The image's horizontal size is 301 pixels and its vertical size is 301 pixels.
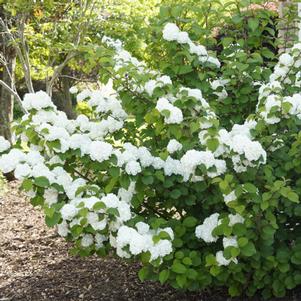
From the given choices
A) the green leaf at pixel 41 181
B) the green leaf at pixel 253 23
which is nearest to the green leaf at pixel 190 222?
the green leaf at pixel 41 181

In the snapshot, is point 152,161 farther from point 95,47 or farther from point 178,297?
point 178,297

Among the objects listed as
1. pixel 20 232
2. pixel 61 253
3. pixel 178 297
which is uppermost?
pixel 178 297

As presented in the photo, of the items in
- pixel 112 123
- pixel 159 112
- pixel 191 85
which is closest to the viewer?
pixel 159 112

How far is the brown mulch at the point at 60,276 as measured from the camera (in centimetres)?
371

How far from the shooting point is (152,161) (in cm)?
285

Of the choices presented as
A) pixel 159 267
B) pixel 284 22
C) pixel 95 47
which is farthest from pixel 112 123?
pixel 284 22

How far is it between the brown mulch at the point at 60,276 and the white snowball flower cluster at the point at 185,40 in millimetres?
1413

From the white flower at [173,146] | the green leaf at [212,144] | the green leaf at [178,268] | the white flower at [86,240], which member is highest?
the green leaf at [212,144]

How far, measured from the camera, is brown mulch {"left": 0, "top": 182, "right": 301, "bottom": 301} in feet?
12.2

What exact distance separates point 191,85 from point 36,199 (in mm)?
1225

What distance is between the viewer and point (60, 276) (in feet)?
13.8

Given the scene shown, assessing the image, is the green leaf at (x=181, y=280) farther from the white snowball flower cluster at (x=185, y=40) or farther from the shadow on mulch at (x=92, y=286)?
the white snowball flower cluster at (x=185, y=40)

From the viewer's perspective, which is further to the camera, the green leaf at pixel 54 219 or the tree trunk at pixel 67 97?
the tree trunk at pixel 67 97

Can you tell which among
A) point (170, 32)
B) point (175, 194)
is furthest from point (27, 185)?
point (170, 32)
